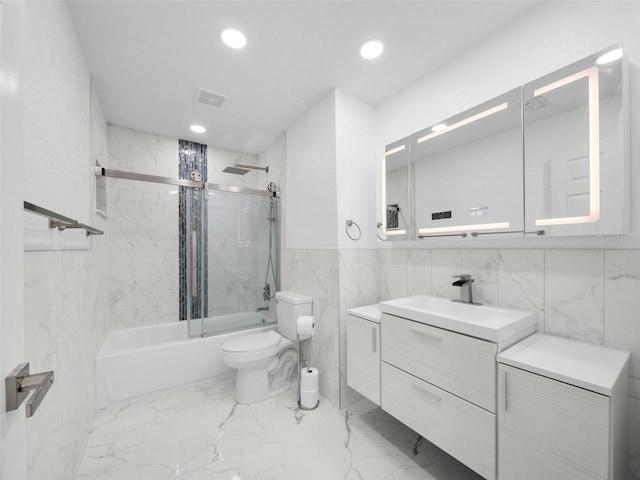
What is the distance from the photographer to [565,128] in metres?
1.27

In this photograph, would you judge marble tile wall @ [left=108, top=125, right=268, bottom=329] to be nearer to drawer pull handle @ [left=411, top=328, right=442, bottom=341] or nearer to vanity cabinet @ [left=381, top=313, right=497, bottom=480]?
vanity cabinet @ [left=381, top=313, right=497, bottom=480]

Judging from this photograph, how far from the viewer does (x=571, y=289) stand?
4.23 feet

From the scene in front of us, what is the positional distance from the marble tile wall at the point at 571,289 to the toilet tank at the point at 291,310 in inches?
42.5

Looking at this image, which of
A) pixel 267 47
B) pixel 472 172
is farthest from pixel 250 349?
pixel 267 47

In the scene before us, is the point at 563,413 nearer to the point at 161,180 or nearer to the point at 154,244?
the point at 161,180

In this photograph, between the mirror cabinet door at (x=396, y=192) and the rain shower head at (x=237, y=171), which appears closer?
the mirror cabinet door at (x=396, y=192)

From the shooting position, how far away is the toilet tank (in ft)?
7.55

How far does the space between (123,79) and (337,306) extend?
2.28 m

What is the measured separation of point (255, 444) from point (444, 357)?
1244mm

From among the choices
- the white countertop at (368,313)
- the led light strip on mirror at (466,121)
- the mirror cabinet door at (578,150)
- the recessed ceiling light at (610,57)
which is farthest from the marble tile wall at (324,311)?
the recessed ceiling light at (610,57)

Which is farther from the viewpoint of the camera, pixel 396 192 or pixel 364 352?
pixel 396 192

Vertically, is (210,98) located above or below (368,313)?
above

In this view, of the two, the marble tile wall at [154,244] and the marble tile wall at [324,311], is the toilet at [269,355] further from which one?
the marble tile wall at [154,244]

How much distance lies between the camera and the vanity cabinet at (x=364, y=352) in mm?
1716
